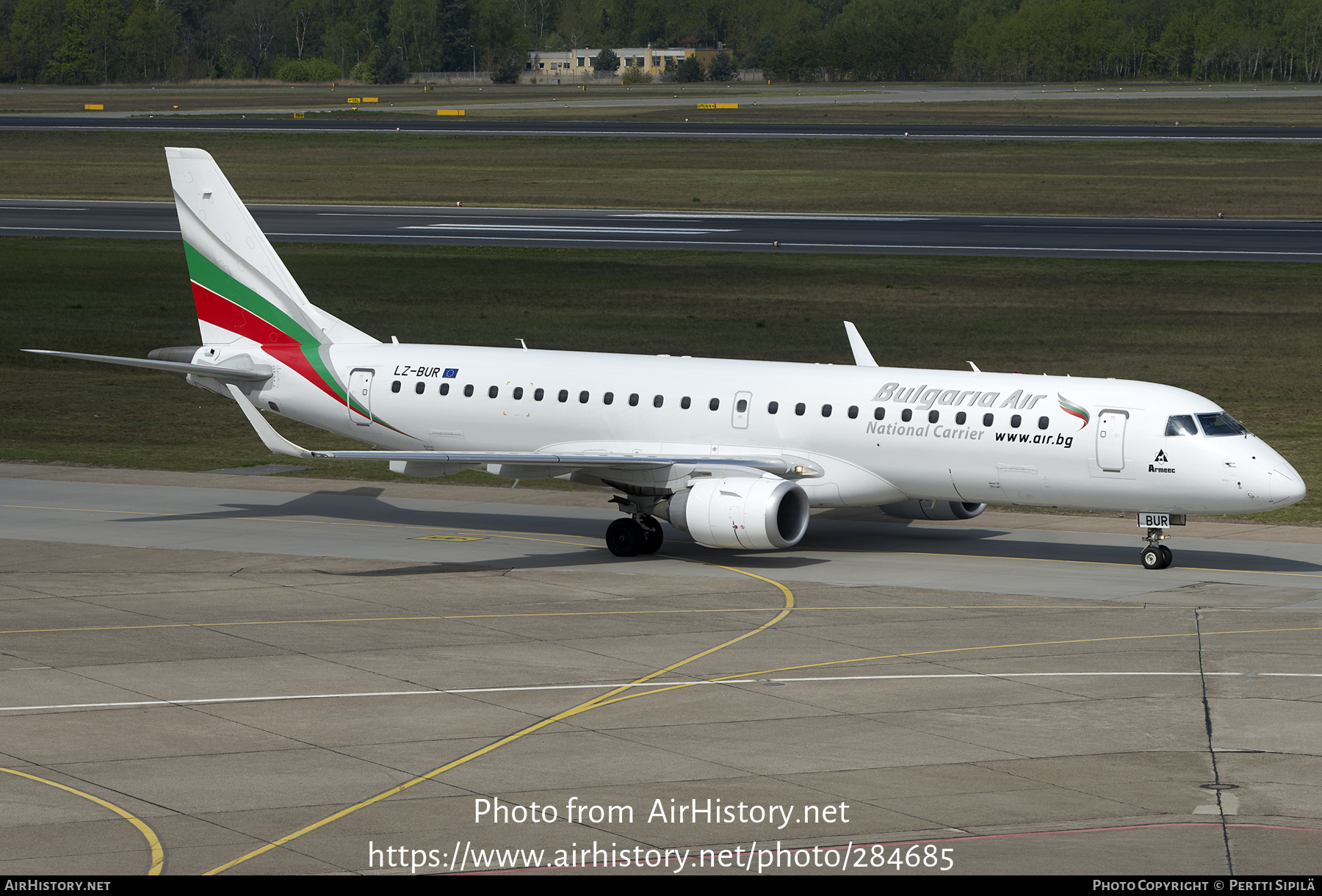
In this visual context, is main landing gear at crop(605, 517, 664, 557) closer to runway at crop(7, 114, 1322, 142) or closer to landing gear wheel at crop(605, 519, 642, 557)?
landing gear wheel at crop(605, 519, 642, 557)

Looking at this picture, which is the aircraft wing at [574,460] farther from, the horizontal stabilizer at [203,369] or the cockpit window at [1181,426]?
the cockpit window at [1181,426]

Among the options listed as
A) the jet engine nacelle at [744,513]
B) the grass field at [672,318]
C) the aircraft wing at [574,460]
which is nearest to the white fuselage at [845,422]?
the aircraft wing at [574,460]

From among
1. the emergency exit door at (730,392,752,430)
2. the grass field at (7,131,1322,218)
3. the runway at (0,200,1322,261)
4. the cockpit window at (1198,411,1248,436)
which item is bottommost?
the cockpit window at (1198,411,1248,436)

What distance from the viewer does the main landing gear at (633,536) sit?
3609cm

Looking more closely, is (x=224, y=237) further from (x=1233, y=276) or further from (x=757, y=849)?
(x=1233, y=276)

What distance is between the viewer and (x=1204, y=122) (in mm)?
156125

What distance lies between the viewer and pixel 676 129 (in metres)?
157

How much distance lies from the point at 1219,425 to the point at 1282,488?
187 centimetres

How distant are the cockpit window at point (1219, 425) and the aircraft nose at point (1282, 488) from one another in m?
1.29

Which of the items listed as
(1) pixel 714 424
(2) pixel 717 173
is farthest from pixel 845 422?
(2) pixel 717 173

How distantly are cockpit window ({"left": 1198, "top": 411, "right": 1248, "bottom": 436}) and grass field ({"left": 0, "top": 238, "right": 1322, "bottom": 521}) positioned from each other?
7.64m

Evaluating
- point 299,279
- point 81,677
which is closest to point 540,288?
point 299,279

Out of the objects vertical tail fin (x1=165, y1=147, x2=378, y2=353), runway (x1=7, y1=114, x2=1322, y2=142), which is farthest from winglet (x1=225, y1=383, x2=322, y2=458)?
runway (x1=7, y1=114, x2=1322, y2=142)

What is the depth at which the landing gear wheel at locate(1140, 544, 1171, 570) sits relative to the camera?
3422 cm
